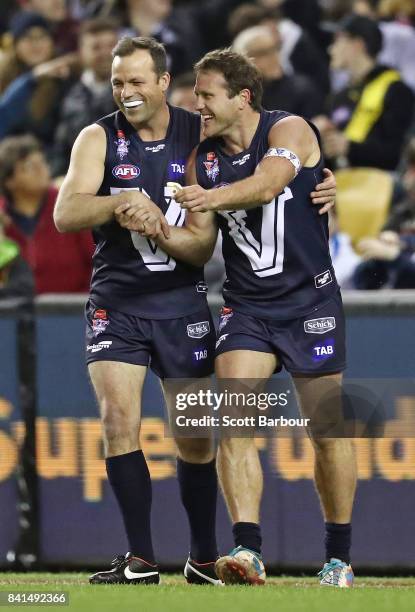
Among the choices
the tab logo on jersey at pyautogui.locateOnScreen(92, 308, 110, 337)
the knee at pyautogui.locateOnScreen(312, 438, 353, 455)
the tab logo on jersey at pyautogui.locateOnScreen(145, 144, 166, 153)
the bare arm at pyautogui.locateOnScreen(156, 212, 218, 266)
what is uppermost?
the tab logo on jersey at pyautogui.locateOnScreen(145, 144, 166, 153)

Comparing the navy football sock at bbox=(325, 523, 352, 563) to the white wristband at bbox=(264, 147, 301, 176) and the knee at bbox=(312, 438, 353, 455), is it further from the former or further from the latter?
the white wristband at bbox=(264, 147, 301, 176)

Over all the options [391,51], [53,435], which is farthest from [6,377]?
[391,51]

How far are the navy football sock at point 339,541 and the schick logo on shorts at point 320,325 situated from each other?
0.93m

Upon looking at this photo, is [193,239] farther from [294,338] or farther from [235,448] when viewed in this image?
[235,448]

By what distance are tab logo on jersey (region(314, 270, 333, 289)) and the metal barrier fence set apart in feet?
3.17

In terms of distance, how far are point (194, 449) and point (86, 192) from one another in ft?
4.55

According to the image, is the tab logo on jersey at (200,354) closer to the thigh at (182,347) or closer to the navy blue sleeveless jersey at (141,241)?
the thigh at (182,347)

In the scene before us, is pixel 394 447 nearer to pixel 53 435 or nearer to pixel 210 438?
pixel 210 438

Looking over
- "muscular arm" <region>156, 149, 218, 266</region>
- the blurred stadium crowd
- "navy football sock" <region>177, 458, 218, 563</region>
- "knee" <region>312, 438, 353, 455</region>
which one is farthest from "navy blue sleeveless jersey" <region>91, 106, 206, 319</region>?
the blurred stadium crowd

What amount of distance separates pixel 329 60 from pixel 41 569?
6.38 metres

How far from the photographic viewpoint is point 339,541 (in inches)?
263

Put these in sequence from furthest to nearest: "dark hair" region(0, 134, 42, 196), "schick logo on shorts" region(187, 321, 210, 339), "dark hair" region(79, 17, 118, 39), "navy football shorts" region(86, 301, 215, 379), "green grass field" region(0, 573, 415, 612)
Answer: "dark hair" region(79, 17, 118, 39), "dark hair" region(0, 134, 42, 196), "schick logo on shorts" region(187, 321, 210, 339), "navy football shorts" region(86, 301, 215, 379), "green grass field" region(0, 573, 415, 612)

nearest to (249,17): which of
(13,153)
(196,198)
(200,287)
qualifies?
(13,153)

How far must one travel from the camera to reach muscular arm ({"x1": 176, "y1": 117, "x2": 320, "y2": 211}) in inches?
246
